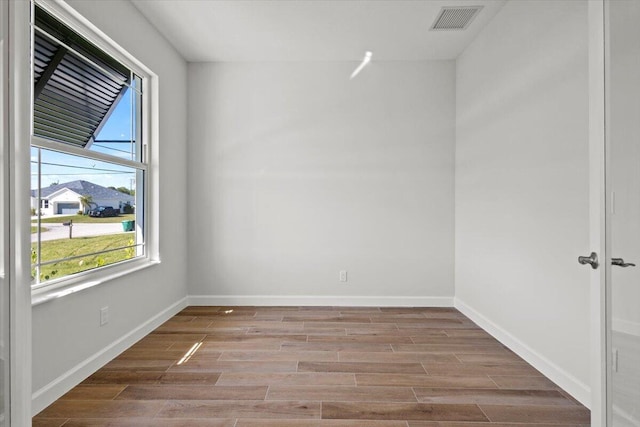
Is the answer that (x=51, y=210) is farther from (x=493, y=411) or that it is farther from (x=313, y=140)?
(x=493, y=411)

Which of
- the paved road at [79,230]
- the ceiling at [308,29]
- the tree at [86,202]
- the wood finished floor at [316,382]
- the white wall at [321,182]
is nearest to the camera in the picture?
the wood finished floor at [316,382]

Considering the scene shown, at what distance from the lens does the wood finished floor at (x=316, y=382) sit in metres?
1.90

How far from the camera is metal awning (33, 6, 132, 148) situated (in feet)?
6.84

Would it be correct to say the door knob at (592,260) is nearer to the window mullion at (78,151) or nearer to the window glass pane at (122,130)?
the window mullion at (78,151)

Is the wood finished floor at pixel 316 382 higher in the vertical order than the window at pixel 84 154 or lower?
lower

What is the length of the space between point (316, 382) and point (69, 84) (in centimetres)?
251

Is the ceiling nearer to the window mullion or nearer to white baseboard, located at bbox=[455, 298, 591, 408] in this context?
the window mullion

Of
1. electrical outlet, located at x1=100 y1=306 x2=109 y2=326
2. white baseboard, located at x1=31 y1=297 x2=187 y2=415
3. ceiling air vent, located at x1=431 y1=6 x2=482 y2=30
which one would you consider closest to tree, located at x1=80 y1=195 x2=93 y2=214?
electrical outlet, located at x1=100 y1=306 x2=109 y2=326

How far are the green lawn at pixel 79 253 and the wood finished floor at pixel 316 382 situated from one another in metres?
0.72

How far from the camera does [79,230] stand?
2396 millimetres

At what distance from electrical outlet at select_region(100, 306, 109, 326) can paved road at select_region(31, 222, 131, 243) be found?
54 cm

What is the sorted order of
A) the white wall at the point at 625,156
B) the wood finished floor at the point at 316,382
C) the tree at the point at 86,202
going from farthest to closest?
the tree at the point at 86,202
the wood finished floor at the point at 316,382
the white wall at the point at 625,156

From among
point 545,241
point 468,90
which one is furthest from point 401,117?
point 545,241

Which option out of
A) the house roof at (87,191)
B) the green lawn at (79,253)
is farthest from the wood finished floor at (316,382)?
the house roof at (87,191)
